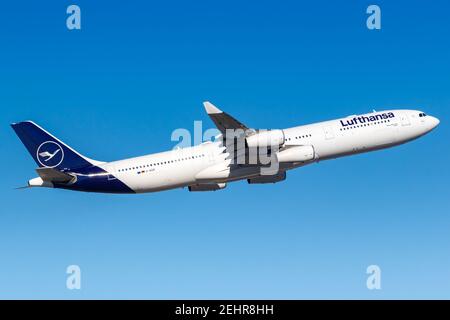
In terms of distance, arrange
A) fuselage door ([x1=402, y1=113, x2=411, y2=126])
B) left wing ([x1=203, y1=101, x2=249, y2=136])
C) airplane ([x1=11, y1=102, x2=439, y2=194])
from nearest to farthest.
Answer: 1. left wing ([x1=203, y1=101, x2=249, y2=136])
2. airplane ([x1=11, y1=102, x2=439, y2=194])
3. fuselage door ([x1=402, y1=113, x2=411, y2=126])

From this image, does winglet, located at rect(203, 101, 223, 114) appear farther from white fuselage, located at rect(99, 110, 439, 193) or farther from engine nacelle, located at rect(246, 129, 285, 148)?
white fuselage, located at rect(99, 110, 439, 193)

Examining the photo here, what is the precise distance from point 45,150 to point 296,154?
23.8m

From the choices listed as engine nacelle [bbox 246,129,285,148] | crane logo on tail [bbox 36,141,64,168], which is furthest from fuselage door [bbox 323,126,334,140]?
crane logo on tail [bbox 36,141,64,168]

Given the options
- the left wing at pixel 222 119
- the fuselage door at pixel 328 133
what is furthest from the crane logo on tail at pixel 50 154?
the fuselage door at pixel 328 133

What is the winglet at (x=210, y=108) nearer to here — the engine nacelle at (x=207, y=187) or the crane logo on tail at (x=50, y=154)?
the engine nacelle at (x=207, y=187)

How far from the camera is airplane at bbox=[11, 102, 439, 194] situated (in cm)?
6731

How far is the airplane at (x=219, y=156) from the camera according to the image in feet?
221

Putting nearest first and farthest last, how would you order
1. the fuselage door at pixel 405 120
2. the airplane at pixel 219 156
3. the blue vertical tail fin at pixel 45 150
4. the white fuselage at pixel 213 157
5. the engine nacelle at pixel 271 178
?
the airplane at pixel 219 156 → the white fuselage at pixel 213 157 → the blue vertical tail fin at pixel 45 150 → the engine nacelle at pixel 271 178 → the fuselage door at pixel 405 120
